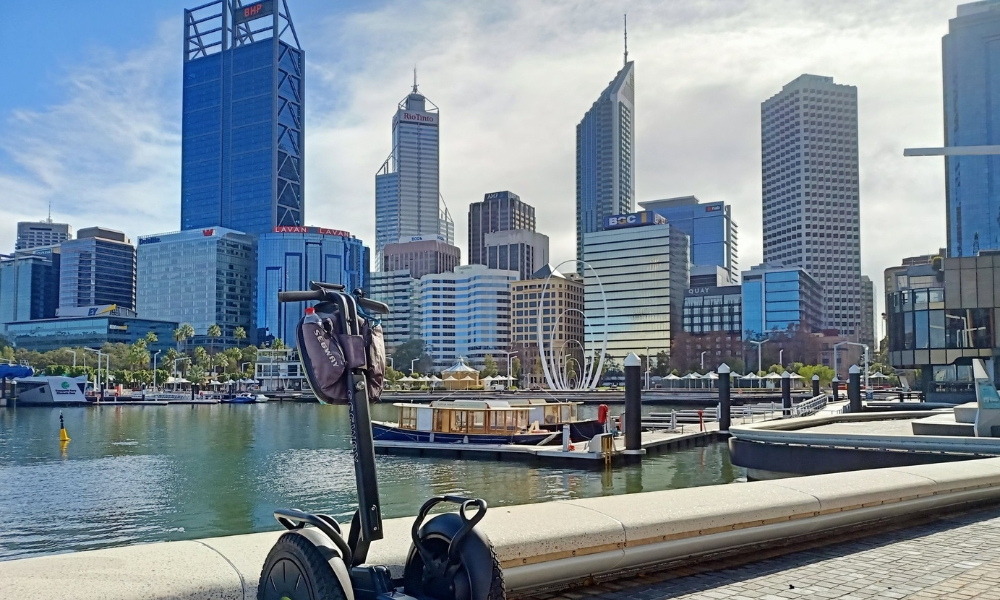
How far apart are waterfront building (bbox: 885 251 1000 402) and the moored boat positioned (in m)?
35.5

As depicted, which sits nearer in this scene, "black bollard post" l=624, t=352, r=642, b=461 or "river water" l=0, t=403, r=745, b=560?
"river water" l=0, t=403, r=745, b=560

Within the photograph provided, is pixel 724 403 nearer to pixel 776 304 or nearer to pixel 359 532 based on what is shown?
pixel 359 532

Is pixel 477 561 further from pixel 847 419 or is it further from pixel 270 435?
pixel 270 435

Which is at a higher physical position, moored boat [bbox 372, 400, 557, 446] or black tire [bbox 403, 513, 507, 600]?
black tire [bbox 403, 513, 507, 600]

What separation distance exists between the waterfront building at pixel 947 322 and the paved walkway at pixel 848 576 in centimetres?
5774

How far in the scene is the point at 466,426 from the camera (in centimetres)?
4178

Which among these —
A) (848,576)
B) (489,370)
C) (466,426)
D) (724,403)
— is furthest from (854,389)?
(489,370)

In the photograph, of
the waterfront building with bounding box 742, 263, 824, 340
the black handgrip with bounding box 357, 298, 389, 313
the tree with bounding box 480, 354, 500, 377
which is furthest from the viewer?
the waterfront building with bounding box 742, 263, 824, 340

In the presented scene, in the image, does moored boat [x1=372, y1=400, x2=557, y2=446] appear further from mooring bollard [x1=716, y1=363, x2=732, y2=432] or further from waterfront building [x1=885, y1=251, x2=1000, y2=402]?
waterfront building [x1=885, y1=251, x2=1000, y2=402]

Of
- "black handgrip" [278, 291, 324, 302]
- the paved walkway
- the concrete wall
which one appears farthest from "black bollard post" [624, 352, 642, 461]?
"black handgrip" [278, 291, 324, 302]

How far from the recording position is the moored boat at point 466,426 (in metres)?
40.3

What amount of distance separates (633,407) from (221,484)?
670 inches

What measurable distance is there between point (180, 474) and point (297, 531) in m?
34.3

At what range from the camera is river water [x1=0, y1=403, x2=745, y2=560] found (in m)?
23.8
